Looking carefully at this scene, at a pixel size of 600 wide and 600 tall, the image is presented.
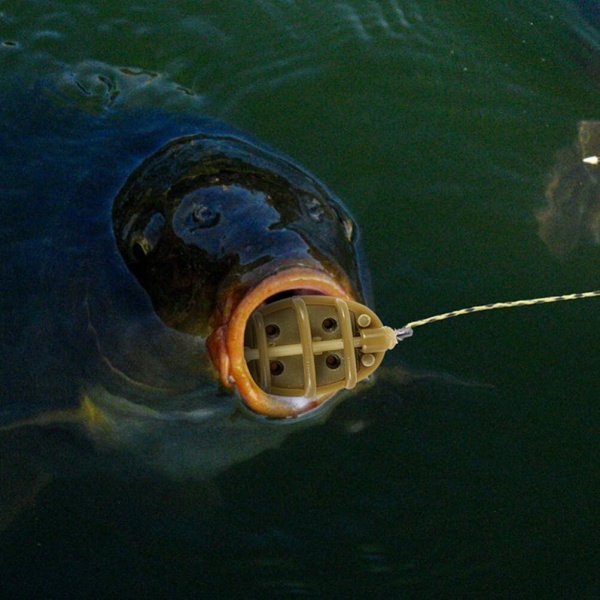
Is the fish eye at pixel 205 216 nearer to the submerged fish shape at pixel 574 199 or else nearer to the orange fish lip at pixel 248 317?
the orange fish lip at pixel 248 317

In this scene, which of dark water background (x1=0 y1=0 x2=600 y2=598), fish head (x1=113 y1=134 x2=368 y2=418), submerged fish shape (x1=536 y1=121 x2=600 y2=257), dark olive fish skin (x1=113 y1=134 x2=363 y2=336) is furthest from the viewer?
submerged fish shape (x1=536 y1=121 x2=600 y2=257)

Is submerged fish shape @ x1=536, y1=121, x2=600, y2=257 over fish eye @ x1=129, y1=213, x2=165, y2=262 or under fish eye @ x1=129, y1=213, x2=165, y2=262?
under

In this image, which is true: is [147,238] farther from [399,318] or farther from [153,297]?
[399,318]

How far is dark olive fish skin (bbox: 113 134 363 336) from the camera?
13.3 feet

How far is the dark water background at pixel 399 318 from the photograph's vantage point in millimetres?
4609

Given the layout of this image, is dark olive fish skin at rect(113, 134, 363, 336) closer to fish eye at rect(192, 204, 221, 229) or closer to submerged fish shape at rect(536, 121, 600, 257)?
fish eye at rect(192, 204, 221, 229)

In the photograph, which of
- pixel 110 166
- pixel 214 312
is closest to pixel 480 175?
pixel 110 166

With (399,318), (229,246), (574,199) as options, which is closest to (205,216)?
(229,246)

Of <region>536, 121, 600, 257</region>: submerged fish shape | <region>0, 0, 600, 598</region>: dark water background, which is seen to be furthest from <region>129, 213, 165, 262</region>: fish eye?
<region>536, 121, 600, 257</region>: submerged fish shape

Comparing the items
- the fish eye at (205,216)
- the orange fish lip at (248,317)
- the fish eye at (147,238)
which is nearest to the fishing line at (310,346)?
the orange fish lip at (248,317)

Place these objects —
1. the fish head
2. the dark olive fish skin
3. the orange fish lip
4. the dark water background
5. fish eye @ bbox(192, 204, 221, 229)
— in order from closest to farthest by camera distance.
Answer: the orange fish lip < the fish head < the dark olive fish skin < fish eye @ bbox(192, 204, 221, 229) < the dark water background

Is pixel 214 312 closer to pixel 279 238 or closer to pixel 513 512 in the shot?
pixel 279 238

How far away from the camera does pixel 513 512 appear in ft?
16.1

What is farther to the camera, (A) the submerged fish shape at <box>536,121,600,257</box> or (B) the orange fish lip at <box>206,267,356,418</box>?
(A) the submerged fish shape at <box>536,121,600,257</box>
